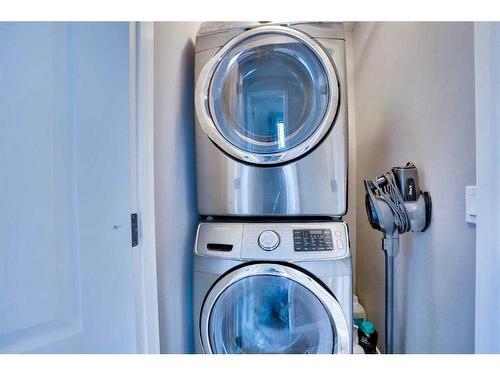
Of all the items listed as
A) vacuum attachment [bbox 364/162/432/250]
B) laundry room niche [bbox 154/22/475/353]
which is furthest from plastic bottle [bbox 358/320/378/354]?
vacuum attachment [bbox 364/162/432/250]

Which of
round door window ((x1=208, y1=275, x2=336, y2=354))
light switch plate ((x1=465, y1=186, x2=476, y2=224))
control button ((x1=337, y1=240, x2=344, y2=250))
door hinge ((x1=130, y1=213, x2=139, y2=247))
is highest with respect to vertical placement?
light switch plate ((x1=465, y1=186, x2=476, y2=224))

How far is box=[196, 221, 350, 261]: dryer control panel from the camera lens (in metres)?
1.04

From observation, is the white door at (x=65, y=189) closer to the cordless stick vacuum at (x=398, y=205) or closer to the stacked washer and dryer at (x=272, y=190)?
the stacked washer and dryer at (x=272, y=190)

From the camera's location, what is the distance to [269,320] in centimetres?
116

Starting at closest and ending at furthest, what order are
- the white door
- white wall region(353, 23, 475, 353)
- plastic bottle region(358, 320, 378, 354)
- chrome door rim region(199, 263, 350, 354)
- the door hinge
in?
the white door, the door hinge, white wall region(353, 23, 475, 353), chrome door rim region(199, 263, 350, 354), plastic bottle region(358, 320, 378, 354)

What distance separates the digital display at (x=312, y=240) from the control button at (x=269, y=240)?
0.27ft

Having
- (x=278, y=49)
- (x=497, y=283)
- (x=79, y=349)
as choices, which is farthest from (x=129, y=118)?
(x=497, y=283)

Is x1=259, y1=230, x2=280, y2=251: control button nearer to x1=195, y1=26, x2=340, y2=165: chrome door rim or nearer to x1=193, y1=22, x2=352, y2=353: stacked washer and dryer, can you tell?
x1=193, y1=22, x2=352, y2=353: stacked washer and dryer

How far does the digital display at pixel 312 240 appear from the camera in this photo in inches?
40.9

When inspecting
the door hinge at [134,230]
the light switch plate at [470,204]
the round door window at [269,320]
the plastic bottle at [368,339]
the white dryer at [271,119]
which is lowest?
the plastic bottle at [368,339]

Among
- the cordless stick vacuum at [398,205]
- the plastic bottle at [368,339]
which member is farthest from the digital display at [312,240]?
the plastic bottle at [368,339]

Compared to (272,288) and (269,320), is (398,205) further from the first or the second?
(269,320)

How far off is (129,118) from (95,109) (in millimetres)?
105

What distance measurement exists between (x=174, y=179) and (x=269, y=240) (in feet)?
1.70
